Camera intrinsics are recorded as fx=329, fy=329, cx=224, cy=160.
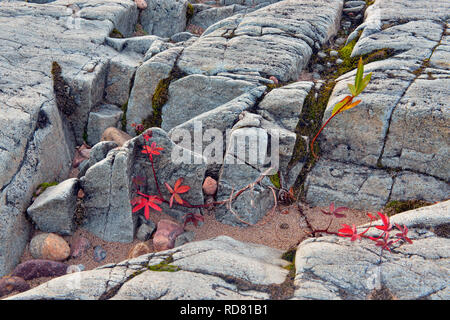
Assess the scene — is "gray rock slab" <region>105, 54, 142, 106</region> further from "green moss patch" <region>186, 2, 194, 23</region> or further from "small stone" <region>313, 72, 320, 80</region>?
"green moss patch" <region>186, 2, 194, 23</region>

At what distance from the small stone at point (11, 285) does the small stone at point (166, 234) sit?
1561 millimetres

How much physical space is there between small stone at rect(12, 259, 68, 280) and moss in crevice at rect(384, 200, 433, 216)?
448 centimetres

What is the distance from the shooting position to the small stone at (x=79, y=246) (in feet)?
14.4

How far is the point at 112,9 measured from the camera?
8.72m

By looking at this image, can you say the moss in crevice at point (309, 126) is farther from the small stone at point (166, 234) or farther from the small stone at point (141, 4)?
the small stone at point (141, 4)

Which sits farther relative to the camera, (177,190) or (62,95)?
(62,95)

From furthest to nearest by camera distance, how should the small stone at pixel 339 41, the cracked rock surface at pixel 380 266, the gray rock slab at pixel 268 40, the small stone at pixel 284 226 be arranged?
the small stone at pixel 339 41, the gray rock slab at pixel 268 40, the small stone at pixel 284 226, the cracked rock surface at pixel 380 266

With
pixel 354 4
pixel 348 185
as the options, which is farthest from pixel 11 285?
pixel 354 4

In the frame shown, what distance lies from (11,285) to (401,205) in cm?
517

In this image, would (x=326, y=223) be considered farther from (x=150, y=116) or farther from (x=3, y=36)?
(x=3, y=36)

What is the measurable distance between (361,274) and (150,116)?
475 centimetres

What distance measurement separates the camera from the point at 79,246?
4.43 m

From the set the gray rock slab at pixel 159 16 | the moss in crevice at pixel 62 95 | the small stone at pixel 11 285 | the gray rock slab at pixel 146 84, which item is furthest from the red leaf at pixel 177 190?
the gray rock slab at pixel 159 16

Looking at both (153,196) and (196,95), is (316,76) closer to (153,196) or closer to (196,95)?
(196,95)
